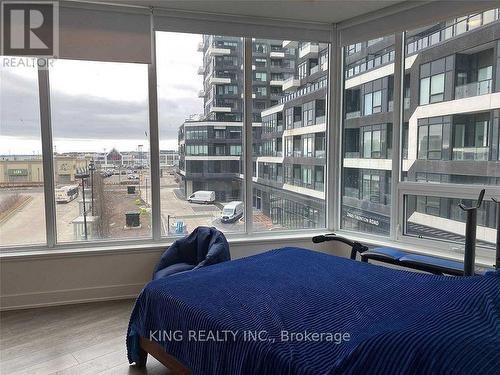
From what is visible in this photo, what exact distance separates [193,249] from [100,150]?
1.29m

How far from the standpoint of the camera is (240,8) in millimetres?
3445

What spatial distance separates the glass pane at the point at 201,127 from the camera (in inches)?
145

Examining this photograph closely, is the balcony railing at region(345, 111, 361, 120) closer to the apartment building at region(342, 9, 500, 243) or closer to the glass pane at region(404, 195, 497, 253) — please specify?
the apartment building at region(342, 9, 500, 243)

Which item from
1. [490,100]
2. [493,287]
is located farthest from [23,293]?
[490,100]

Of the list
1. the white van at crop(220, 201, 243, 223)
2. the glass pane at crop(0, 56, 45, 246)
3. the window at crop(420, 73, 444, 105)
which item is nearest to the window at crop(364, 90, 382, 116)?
the window at crop(420, 73, 444, 105)

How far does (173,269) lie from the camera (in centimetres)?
309

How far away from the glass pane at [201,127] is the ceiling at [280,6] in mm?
300

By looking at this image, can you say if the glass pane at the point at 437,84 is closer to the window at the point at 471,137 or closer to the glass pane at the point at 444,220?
the window at the point at 471,137

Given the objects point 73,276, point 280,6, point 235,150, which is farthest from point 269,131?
point 73,276

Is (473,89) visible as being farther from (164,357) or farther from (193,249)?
(164,357)

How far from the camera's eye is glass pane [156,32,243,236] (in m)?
3.68

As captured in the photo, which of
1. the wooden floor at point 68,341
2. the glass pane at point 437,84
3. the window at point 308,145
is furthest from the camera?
the window at point 308,145

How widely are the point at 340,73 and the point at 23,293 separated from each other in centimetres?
371

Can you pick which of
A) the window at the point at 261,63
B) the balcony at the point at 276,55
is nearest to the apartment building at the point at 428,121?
the balcony at the point at 276,55
